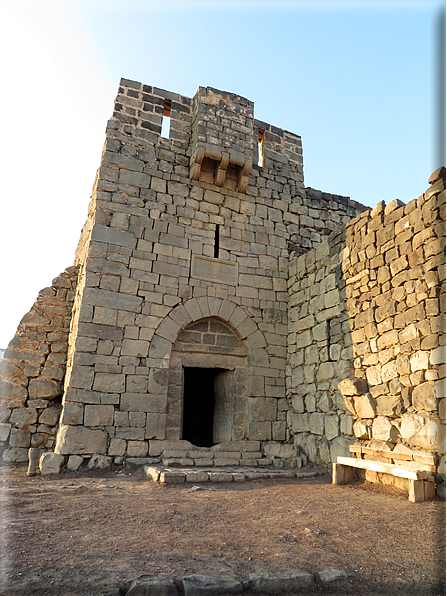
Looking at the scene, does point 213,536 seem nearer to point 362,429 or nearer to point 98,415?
point 362,429

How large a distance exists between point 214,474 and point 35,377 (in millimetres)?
3466

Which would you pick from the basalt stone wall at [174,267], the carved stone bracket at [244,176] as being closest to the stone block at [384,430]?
the basalt stone wall at [174,267]

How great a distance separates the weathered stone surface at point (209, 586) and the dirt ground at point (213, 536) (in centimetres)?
10

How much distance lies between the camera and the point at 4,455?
6219mm

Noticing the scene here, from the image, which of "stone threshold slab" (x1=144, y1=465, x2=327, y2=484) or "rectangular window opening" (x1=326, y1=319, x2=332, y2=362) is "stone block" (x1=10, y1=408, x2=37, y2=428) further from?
"rectangular window opening" (x1=326, y1=319, x2=332, y2=362)

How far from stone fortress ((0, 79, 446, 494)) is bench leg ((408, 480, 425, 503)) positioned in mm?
322

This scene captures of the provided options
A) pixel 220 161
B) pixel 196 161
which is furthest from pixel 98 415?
pixel 220 161

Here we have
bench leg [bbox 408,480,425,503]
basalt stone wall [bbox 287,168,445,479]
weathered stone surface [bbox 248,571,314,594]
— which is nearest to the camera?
weathered stone surface [bbox 248,571,314,594]

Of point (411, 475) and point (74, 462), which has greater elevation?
point (411, 475)

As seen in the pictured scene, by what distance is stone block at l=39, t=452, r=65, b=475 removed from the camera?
5648mm

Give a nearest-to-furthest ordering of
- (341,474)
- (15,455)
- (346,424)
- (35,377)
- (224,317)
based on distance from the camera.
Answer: (341,474), (346,424), (15,455), (35,377), (224,317)

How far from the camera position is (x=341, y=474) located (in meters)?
5.29

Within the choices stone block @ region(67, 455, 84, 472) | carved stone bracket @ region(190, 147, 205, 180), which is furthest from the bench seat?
carved stone bracket @ region(190, 147, 205, 180)

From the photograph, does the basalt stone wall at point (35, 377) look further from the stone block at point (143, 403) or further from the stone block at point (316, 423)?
the stone block at point (316, 423)
